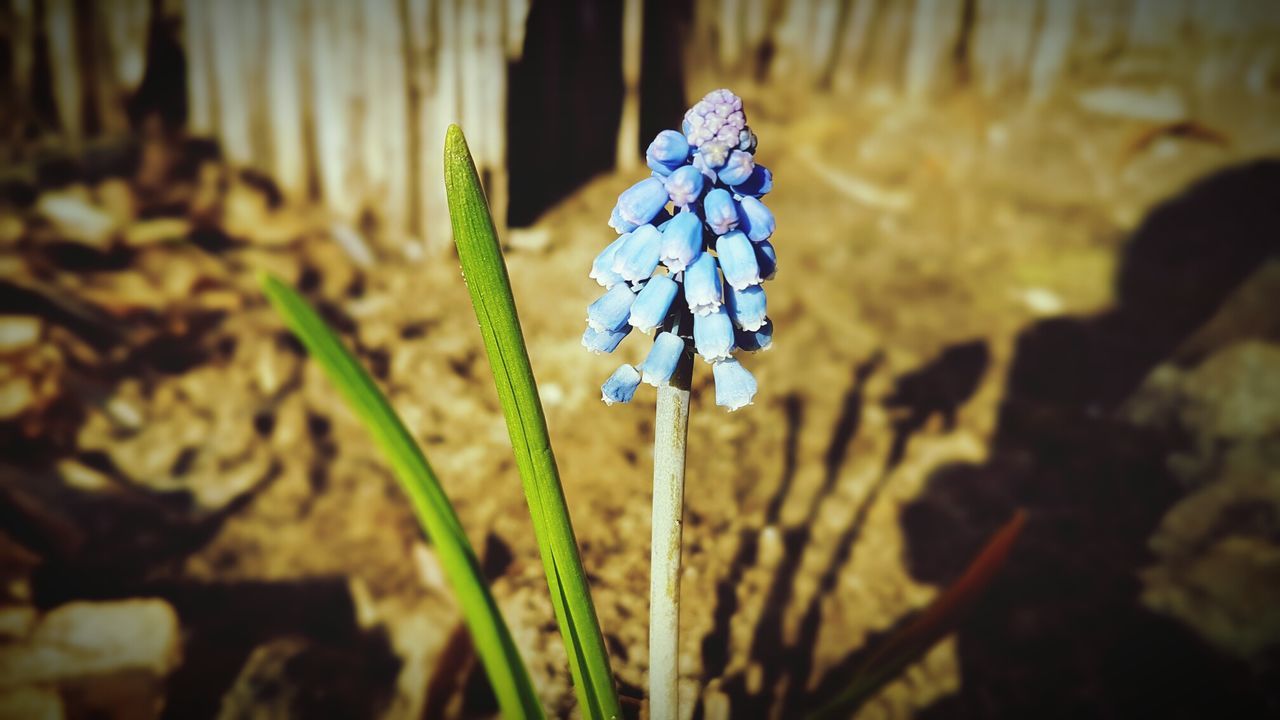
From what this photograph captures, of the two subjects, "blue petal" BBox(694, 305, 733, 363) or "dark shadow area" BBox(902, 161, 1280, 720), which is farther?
"dark shadow area" BBox(902, 161, 1280, 720)

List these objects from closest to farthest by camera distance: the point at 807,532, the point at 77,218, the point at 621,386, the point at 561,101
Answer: the point at 621,386 → the point at 807,532 → the point at 77,218 → the point at 561,101

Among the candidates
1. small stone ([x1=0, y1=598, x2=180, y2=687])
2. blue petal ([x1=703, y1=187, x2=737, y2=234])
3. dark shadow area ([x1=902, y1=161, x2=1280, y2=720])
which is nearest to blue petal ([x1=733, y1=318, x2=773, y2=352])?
blue petal ([x1=703, y1=187, x2=737, y2=234])

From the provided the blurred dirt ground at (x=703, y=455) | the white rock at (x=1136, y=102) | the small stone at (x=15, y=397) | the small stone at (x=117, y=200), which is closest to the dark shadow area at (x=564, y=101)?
the blurred dirt ground at (x=703, y=455)

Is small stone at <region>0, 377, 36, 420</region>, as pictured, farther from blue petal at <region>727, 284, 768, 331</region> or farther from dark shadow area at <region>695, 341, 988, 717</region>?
blue petal at <region>727, 284, 768, 331</region>

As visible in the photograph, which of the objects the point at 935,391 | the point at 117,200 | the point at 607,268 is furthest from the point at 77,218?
the point at 935,391

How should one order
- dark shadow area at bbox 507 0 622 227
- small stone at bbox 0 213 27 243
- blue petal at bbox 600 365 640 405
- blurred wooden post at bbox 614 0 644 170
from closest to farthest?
blue petal at bbox 600 365 640 405
small stone at bbox 0 213 27 243
dark shadow area at bbox 507 0 622 227
blurred wooden post at bbox 614 0 644 170

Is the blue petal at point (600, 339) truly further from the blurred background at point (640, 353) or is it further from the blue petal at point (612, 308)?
the blurred background at point (640, 353)

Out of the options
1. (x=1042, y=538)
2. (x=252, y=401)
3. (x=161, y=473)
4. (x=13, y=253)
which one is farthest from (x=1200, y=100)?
(x=13, y=253)

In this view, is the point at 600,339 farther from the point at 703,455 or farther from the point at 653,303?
the point at 703,455
